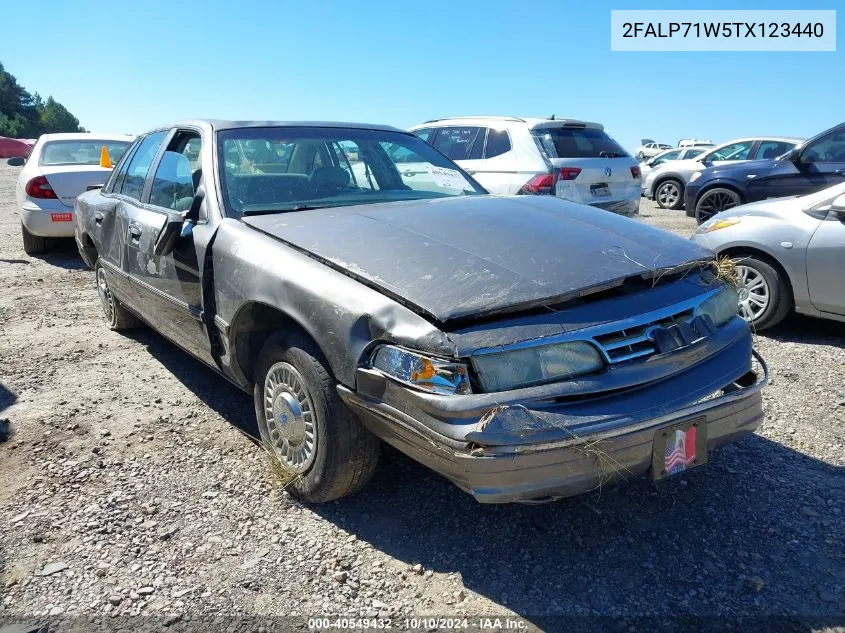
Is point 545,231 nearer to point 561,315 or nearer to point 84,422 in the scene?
point 561,315

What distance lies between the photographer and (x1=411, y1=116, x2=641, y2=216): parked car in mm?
7316

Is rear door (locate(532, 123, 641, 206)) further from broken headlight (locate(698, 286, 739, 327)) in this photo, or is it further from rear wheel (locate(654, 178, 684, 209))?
rear wheel (locate(654, 178, 684, 209))

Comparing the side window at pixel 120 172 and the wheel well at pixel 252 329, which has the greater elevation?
the side window at pixel 120 172

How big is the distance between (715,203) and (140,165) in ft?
26.7

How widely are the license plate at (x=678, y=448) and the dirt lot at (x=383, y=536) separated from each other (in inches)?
15.9

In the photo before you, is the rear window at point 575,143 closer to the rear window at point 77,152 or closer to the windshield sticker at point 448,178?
the windshield sticker at point 448,178

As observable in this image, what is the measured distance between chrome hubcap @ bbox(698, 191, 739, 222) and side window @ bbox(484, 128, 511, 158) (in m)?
3.74

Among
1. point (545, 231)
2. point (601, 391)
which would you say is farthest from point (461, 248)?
point (601, 391)

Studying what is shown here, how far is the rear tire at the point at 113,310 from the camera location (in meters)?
5.21

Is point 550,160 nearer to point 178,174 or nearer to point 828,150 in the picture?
point 828,150

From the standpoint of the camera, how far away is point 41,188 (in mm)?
8023

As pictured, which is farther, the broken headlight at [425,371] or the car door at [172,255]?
the car door at [172,255]

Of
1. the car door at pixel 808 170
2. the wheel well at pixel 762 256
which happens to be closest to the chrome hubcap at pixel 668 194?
the car door at pixel 808 170

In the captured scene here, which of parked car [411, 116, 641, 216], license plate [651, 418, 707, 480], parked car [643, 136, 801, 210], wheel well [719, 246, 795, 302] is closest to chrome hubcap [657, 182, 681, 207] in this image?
parked car [643, 136, 801, 210]
